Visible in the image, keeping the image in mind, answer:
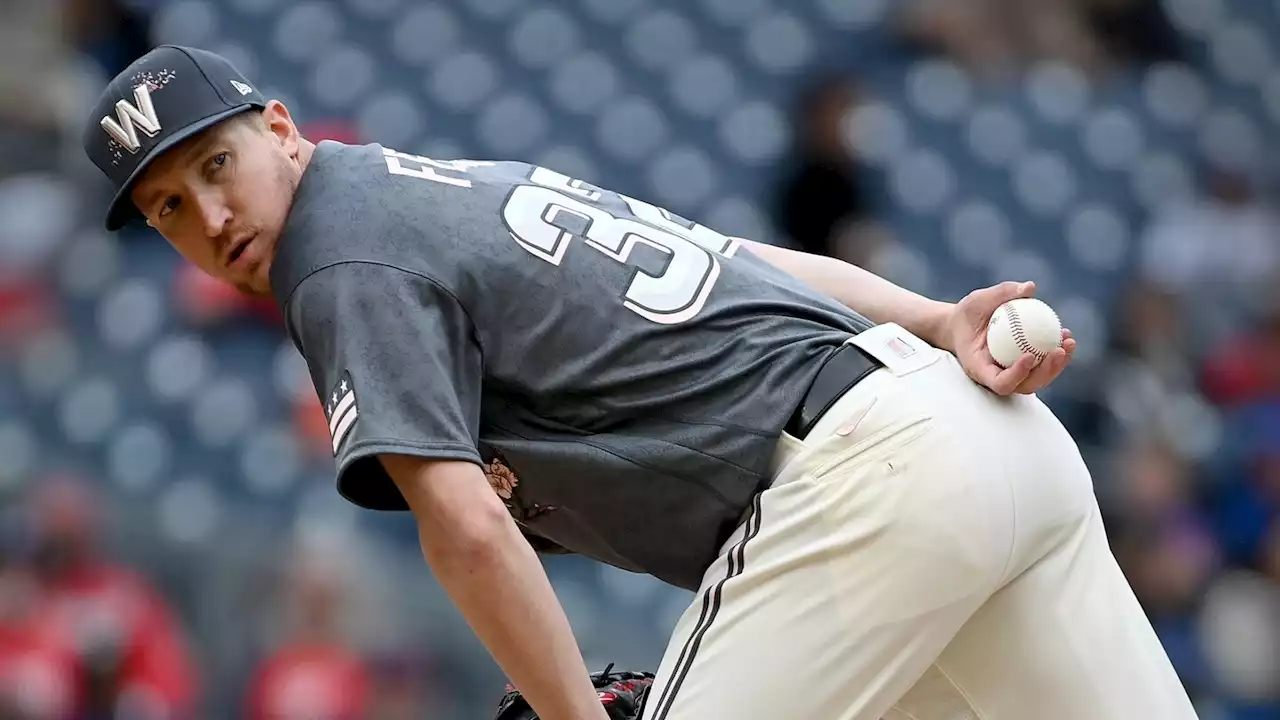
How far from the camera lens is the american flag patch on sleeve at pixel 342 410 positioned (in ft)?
6.69

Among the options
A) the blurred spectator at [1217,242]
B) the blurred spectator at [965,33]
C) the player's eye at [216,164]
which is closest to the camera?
the player's eye at [216,164]

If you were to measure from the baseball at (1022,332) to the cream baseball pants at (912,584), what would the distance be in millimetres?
75

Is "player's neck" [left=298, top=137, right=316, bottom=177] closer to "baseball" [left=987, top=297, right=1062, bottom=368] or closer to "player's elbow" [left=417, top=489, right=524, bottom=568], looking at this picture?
"player's elbow" [left=417, top=489, right=524, bottom=568]

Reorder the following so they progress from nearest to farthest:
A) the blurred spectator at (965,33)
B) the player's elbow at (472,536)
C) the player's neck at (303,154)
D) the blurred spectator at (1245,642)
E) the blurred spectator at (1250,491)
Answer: the player's elbow at (472,536) < the player's neck at (303,154) < the blurred spectator at (1245,642) < the blurred spectator at (1250,491) < the blurred spectator at (965,33)

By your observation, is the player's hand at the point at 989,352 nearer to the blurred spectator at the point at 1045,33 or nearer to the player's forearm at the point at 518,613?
the player's forearm at the point at 518,613

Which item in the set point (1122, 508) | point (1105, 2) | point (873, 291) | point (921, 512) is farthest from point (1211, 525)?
point (921, 512)

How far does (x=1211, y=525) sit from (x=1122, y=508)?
476mm

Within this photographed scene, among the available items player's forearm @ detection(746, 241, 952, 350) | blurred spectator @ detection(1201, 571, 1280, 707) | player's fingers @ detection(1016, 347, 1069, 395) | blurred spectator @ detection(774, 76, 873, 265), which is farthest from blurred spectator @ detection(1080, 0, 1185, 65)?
player's fingers @ detection(1016, 347, 1069, 395)

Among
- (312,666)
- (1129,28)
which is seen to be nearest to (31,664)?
(312,666)

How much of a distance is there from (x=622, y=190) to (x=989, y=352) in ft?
14.5

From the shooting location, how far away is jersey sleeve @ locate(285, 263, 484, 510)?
79.4 inches

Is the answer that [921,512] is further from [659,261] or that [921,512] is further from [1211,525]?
[1211,525]

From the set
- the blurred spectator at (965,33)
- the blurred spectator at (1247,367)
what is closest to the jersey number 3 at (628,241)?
the blurred spectator at (1247,367)

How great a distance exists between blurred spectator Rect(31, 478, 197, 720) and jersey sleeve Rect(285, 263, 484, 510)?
3084 mm
